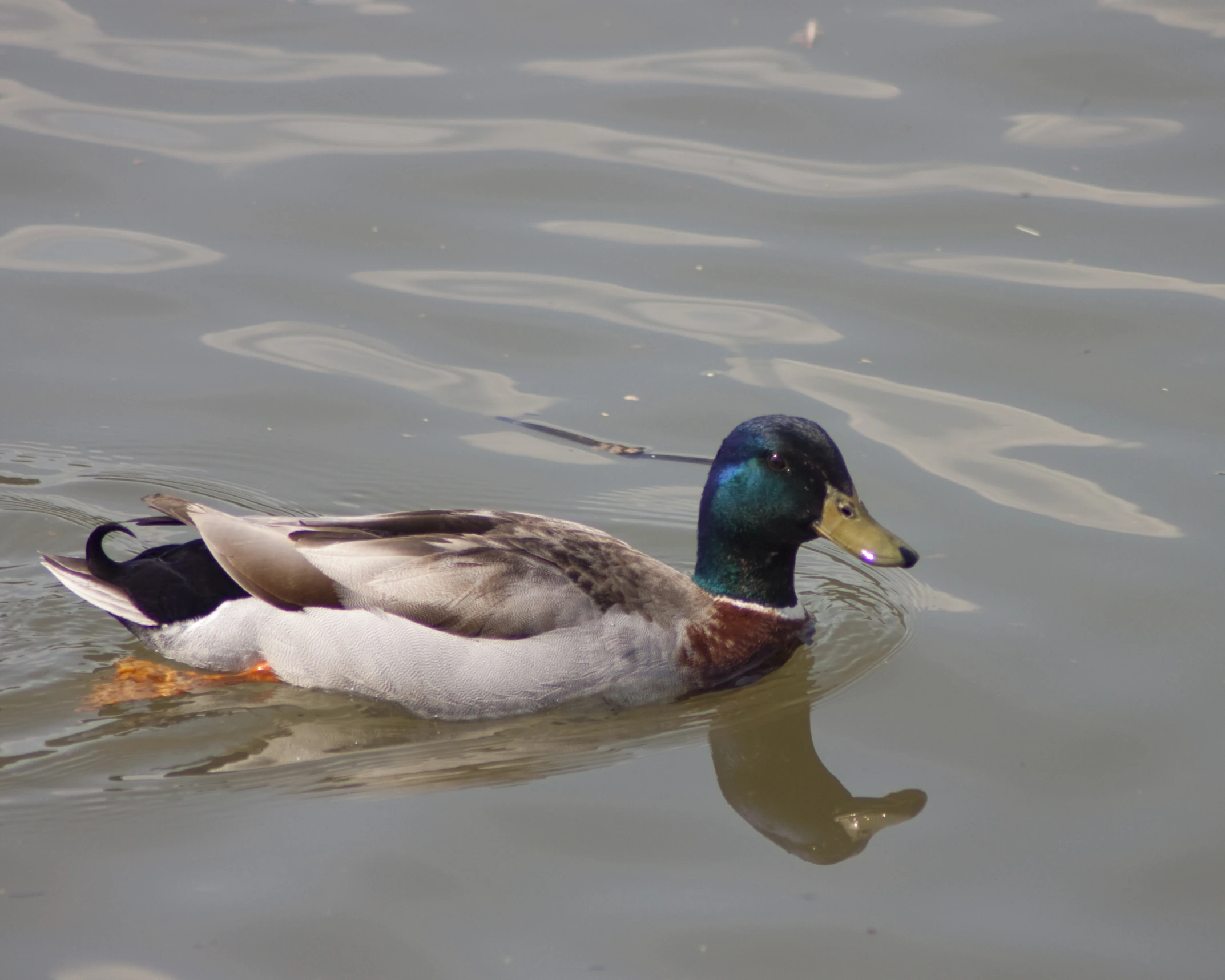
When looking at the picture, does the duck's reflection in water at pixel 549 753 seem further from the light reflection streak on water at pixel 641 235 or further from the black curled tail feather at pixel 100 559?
the light reflection streak on water at pixel 641 235

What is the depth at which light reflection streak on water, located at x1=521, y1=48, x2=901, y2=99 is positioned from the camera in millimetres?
10352

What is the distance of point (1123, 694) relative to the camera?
17.7 feet

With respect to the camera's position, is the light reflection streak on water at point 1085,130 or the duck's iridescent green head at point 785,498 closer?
the duck's iridescent green head at point 785,498

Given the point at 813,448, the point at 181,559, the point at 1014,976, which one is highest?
the point at 813,448

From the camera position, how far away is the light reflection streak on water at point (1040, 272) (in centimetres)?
826

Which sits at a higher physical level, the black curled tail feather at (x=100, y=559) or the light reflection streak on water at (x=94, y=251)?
the light reflection streak on water at (x=94, y=251)

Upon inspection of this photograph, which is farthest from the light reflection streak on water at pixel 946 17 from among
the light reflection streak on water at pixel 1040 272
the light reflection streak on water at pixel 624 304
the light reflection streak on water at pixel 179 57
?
the light reflection streak on water at pixel 624 304

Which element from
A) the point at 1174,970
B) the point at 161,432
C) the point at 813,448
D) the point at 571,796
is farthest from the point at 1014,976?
the point at 161,432

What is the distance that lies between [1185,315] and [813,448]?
338 cm

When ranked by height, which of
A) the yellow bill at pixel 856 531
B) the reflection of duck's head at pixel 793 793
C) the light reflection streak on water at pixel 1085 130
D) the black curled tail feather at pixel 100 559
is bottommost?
the reflection of duck's head at pixel 793 793

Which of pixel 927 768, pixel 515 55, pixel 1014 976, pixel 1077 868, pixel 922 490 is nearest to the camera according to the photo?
pixel 1014 976

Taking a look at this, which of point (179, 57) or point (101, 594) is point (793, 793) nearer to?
point (101, 594)

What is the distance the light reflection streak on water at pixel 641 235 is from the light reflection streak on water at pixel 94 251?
1981 millimetres

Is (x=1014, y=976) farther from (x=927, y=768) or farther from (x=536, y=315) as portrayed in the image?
(x=536, y=315)
